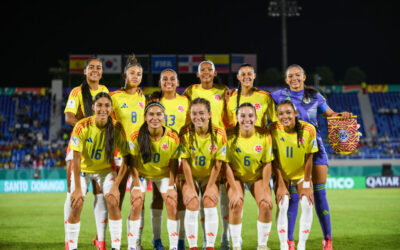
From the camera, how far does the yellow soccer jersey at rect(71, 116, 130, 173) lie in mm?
5812

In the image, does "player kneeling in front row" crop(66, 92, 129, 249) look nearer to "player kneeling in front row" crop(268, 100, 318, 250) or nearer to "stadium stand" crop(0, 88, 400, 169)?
"player kneeling in front row" crop(268, 100, 318, 250)

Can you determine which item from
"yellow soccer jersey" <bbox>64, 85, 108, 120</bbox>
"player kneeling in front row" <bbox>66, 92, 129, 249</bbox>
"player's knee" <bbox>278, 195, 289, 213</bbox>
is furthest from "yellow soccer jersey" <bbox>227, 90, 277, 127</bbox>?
"yellow soccer jersey" <bbox>64, 85, 108, 120</bbox>

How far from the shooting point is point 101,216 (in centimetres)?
604

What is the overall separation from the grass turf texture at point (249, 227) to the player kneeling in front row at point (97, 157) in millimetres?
1579

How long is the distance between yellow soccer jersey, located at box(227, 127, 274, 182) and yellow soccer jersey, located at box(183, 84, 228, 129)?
61cm

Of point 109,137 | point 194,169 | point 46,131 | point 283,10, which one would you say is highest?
point 283,10

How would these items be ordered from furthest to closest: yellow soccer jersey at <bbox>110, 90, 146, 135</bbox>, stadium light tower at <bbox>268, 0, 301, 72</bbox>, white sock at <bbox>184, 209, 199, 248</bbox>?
stadium light tower at <bbox>268, 0, 301, 72</bbox> → yellow soccer jersey at <bbox>110, 90, 146, 135</bbox> → white sock at <bbox>184, 209, 199, 248</bbox>

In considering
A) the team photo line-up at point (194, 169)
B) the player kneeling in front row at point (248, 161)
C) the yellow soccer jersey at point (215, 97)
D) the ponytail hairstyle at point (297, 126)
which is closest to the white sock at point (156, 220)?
the team photo line-up at point (194, 169)

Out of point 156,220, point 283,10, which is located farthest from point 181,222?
point 283,10

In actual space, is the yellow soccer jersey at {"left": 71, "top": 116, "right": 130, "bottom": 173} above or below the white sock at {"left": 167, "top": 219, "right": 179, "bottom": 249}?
above

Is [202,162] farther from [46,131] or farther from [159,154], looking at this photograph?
[46,131]

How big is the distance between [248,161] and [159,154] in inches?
43.8

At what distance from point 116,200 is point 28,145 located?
89.1ft

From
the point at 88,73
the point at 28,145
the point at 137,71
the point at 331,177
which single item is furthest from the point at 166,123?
the point at 28,145
